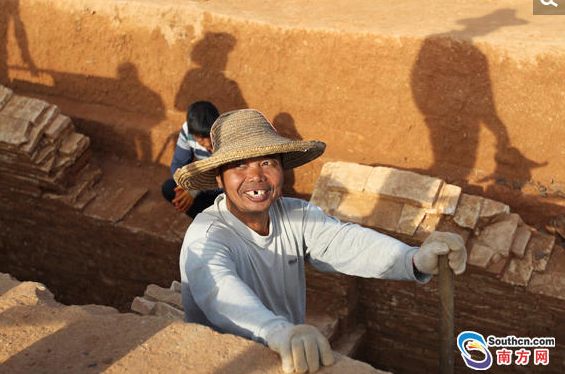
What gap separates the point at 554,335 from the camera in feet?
17.6

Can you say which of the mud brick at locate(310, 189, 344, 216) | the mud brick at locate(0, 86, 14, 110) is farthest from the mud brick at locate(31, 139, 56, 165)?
the mud brick at locate(310, 189, 344, 216)

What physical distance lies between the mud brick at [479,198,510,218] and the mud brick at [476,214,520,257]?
97mm

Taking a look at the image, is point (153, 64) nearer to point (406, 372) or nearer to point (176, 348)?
point (406, 372)

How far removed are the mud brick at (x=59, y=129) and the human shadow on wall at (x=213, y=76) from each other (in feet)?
4.39

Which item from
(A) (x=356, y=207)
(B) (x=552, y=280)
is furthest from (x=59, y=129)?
(B) (x=552, y=280)

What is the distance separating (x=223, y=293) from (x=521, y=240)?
11.8 ft

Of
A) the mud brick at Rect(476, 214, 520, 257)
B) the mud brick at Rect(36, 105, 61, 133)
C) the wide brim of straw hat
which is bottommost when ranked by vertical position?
the mud brick at Rect(476, 214, 520, 257)

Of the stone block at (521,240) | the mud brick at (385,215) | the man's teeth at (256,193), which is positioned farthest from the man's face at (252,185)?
the stone block at (521,240)

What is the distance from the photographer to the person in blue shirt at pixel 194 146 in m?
5.62

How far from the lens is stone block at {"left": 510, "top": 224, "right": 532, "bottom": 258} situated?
17.8ft

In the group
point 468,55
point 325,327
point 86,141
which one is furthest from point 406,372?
point 86,141

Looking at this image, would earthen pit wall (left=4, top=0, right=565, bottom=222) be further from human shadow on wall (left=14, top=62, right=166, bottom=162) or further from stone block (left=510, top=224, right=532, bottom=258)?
stone block (left=510, top=224, right=532, bottom=258)

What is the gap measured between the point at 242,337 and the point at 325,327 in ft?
10.1

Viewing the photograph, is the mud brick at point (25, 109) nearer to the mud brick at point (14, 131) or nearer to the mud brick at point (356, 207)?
the mud brick at point (14, 131)
